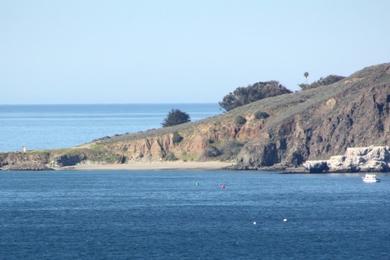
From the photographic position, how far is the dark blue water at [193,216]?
81688 mm

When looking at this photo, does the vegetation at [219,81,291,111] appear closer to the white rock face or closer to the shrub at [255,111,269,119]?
the shrub at [255,111,269,119]

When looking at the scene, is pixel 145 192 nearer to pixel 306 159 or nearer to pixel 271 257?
pixel 306 159

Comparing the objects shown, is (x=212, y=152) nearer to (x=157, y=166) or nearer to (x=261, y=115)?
(x=157, y=166)

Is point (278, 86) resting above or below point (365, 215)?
above

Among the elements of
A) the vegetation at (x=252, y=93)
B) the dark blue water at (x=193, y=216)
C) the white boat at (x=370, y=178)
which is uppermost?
the vegetation at (x=252, y=93)

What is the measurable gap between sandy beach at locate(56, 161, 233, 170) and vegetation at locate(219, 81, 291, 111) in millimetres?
34764

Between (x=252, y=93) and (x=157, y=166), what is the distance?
37857mm

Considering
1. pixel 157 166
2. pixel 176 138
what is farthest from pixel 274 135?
pixel 157 166

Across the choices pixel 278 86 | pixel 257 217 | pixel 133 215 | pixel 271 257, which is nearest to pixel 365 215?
pixel 257 217

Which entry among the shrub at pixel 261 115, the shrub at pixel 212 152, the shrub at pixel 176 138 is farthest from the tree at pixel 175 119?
the shrub at pixel 212 152

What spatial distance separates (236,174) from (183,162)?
15.4 m

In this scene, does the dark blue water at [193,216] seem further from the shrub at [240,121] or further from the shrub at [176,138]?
the shrub at [240,121]

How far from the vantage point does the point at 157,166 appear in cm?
15575

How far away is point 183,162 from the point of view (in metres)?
157
